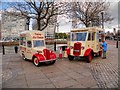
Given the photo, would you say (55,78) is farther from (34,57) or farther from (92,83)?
(34,57)

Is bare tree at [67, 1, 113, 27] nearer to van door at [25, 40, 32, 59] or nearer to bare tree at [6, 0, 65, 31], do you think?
bare tree at [6, 0, 65, 31]

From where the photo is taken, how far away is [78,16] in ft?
75.2

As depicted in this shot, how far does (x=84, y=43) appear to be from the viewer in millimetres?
12359

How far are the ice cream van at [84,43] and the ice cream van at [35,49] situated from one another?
6.28 ft

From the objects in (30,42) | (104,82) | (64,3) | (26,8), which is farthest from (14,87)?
(64,3)

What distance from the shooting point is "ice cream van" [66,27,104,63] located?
40.2 feet

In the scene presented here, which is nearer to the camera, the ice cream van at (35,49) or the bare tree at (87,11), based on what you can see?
the ice cream van at (35,49)

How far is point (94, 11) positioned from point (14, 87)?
1823 centimetres

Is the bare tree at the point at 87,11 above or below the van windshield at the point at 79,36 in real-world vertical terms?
above

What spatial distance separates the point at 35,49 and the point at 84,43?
360 centimetres

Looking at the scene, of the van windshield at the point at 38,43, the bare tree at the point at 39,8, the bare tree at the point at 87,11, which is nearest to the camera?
the van windshield at the point at 38,43

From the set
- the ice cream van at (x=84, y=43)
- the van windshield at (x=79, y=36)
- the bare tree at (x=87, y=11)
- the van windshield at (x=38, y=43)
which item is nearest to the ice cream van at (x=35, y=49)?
the van windshield at (x=38, y=43)

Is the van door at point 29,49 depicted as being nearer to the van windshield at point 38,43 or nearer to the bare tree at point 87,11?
the van windshield at point 38,43

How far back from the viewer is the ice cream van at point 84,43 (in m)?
12.2
